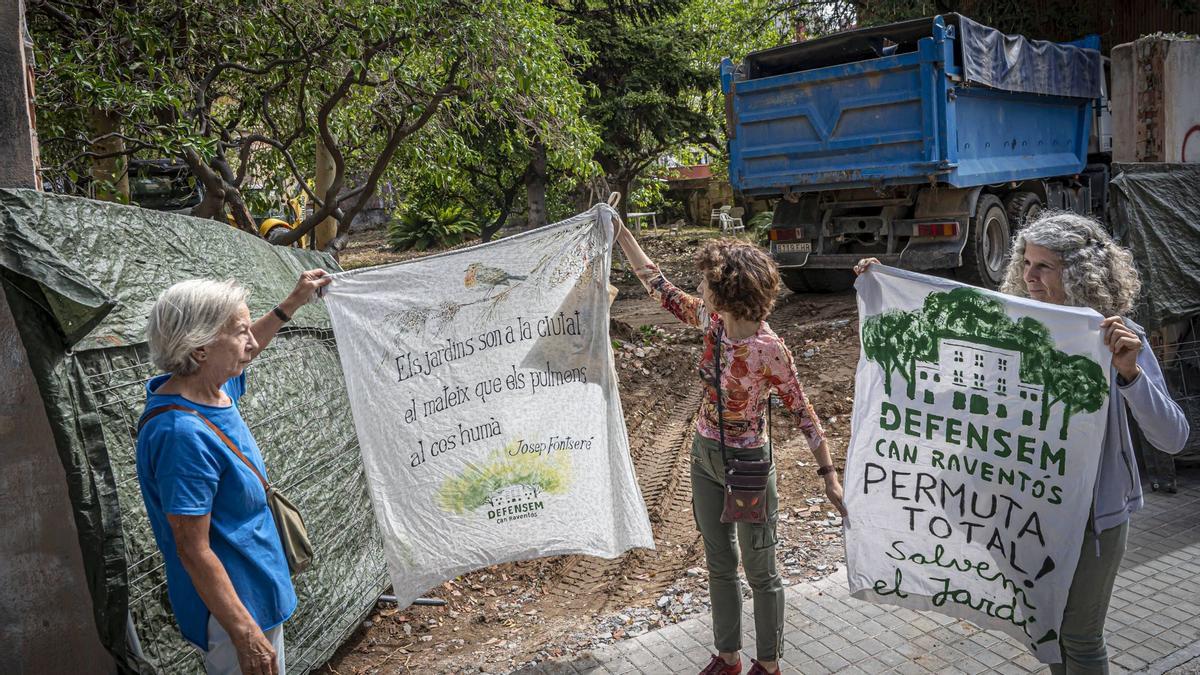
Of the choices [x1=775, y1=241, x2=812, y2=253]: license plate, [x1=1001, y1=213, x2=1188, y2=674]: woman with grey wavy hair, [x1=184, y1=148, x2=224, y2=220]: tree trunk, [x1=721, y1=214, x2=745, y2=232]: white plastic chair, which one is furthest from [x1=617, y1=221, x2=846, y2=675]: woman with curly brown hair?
[x1=721, y1=214, x2=745, y2=232]: white plastic chair

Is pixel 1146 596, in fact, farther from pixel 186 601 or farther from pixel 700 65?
pixel 700 65

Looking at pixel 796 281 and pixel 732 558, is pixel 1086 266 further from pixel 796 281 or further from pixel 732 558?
pixel 796 281

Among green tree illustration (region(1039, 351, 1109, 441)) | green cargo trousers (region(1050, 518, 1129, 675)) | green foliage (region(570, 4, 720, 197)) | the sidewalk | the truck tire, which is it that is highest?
green foliage (region(570, 4, 720, 197))

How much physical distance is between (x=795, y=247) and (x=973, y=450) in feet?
24.3

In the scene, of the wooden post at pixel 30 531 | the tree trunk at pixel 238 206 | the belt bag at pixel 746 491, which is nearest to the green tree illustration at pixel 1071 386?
the belt bag at pixel 746 491

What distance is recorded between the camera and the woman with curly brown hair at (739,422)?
3.17 metres

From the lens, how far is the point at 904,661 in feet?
12.0

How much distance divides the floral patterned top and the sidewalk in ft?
3.65

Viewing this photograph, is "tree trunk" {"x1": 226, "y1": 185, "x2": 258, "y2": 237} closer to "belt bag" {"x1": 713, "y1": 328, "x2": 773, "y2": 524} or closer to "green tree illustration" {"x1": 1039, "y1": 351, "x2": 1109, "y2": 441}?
"belt bag" {"x1": 713, "y1": 328, "x2": 773, "y2": 524}

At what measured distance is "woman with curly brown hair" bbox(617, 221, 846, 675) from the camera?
3.17 m

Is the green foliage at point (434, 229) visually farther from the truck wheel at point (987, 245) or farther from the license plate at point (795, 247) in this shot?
the truck wheel at point (987, 245)

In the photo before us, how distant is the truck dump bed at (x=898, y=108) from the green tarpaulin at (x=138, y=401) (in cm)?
678

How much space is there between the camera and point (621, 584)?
471cm

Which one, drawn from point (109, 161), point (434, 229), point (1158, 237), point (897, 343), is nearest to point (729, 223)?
point (434, 229)
